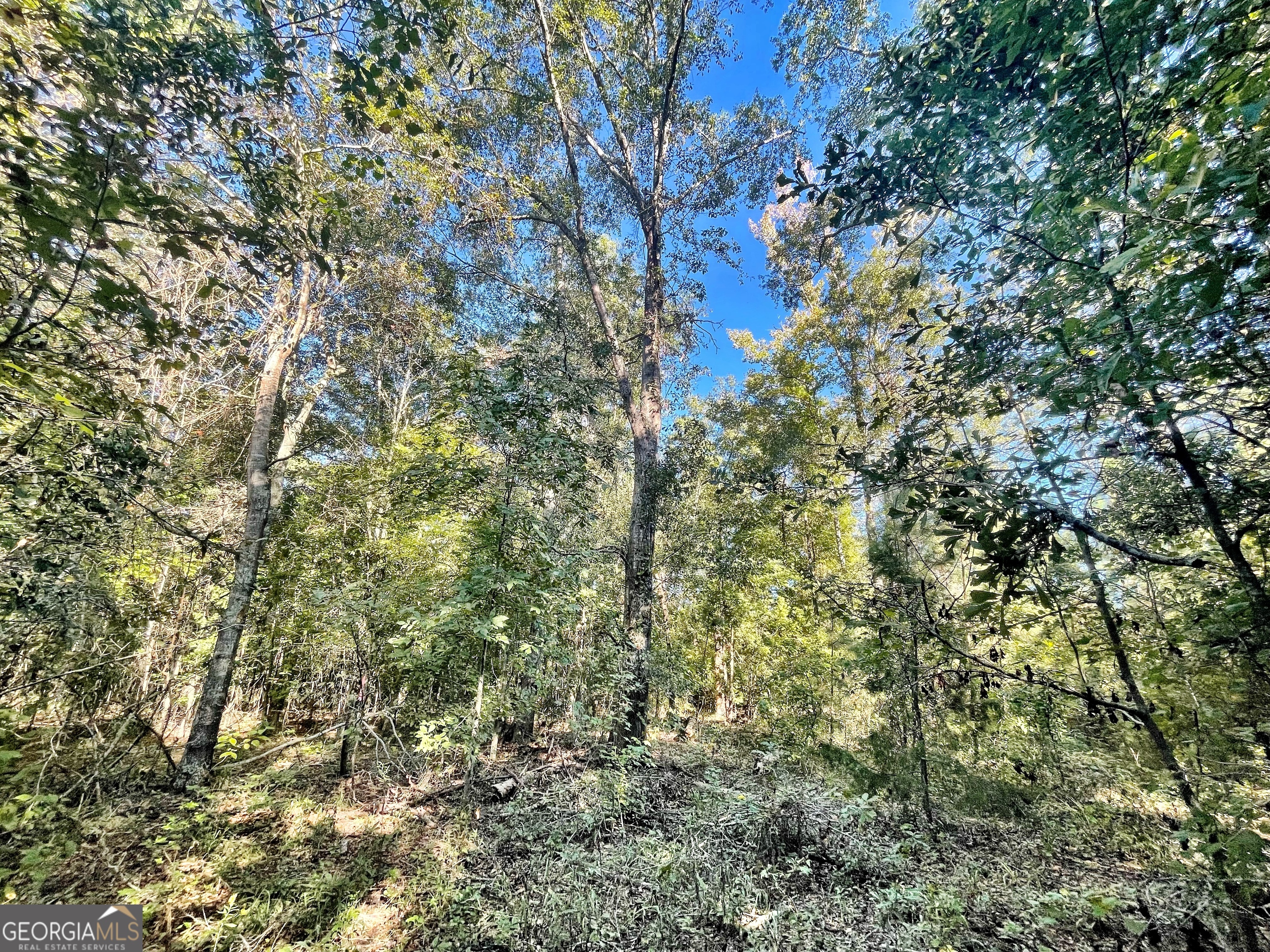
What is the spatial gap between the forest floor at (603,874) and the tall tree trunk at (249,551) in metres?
0.47

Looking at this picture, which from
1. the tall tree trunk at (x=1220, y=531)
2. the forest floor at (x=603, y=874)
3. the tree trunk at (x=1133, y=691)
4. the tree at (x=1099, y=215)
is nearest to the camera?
the tree at (x=1099, y=215)

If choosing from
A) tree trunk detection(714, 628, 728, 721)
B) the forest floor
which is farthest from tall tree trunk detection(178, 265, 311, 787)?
tree trunk detection(714, 628, 728, 721)

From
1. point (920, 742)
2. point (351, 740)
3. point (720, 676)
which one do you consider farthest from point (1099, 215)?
point (720, 676)

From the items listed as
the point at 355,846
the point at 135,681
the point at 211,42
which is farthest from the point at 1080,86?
the point at 135,681

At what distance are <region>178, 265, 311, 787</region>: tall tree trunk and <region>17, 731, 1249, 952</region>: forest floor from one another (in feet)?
1.54

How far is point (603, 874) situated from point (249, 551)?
411cm

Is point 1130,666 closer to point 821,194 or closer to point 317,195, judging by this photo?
point 821,194

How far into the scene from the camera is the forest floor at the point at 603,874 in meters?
2.27

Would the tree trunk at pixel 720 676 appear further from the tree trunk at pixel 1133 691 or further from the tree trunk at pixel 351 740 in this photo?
the tree trunk at pixel 351 740

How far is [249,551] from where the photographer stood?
4.10 meters

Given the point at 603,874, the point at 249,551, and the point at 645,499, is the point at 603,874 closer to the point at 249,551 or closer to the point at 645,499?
the point at 645,499

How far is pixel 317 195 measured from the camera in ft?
5.54

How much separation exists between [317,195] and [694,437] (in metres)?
4.97

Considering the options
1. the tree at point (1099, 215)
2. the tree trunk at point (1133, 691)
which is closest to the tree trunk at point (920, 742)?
the tree trunk at point (1133, 691)
